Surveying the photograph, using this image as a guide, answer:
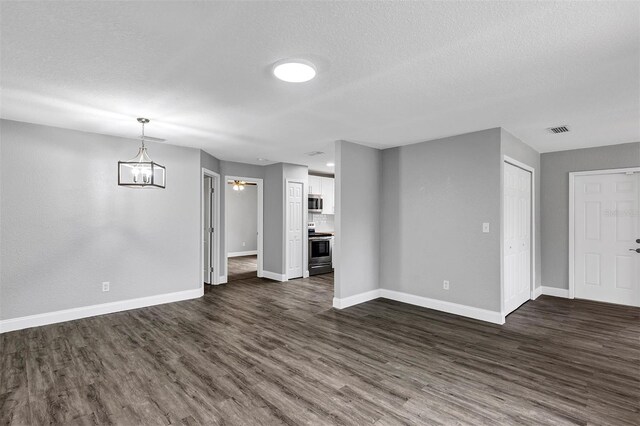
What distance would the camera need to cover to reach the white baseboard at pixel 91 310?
12.6 ft

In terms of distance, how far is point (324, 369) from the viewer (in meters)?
2.88

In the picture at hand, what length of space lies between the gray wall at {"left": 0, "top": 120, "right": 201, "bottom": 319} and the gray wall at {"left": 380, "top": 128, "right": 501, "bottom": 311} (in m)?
3.29

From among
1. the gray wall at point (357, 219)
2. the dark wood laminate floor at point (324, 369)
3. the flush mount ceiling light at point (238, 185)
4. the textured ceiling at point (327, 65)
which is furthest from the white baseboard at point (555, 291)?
the flush mount ceiling light at point (238, 185)

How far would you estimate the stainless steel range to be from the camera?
7316mm

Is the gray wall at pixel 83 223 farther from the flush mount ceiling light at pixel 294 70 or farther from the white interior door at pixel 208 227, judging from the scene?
the flush mount ceiling light at pixel 294 70

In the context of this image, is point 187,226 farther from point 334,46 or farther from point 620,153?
point 620,153

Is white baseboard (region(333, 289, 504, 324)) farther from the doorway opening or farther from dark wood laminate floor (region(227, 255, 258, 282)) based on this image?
dark wood laminate floor (region(227, 255, 258, 282))

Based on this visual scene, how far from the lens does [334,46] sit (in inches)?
83.7

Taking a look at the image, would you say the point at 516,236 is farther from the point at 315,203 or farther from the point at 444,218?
the point at 315,203

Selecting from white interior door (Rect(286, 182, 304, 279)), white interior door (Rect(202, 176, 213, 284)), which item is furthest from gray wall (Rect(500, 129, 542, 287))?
white interior door (Rect(202, 176, 213, 284))

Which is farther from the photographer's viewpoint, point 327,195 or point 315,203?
point 327,195

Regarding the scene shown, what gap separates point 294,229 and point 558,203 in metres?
4.83

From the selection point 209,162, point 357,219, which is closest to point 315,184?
point 209,162

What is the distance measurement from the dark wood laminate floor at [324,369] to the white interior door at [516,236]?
0.42 m
